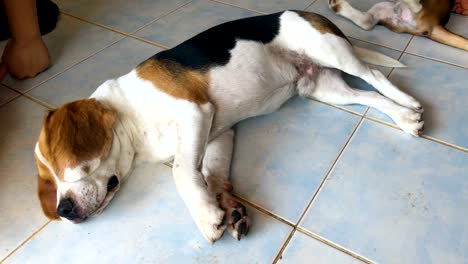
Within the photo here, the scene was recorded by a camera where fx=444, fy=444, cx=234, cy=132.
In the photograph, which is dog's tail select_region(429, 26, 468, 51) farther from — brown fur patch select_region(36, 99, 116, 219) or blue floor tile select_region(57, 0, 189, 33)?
brown fur patch select_region(36, 99, 116, 219)

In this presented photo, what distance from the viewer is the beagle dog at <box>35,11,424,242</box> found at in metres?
1.21

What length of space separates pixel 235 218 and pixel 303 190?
24cm

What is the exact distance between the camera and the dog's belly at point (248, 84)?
1.48m

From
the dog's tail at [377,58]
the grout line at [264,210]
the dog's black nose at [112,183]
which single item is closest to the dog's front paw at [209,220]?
the grout line at [264,210]

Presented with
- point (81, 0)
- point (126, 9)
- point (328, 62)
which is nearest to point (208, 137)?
point (328, 62)

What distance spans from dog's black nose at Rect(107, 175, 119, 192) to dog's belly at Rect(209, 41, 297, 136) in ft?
1.14

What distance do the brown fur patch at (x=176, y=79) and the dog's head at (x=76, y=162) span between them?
198mm

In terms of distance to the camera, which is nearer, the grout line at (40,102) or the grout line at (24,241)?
the grout line at (24,241)

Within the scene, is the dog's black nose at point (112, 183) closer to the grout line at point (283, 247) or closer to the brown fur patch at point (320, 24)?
the grout line at point (283, 247)

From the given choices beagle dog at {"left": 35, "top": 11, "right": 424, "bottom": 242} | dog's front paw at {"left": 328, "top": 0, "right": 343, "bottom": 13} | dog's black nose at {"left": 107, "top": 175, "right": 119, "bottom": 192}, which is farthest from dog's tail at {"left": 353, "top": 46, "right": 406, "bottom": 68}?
dog's black nose at {"left": 107, "top": 175, "right": 119, "bottom": 192}

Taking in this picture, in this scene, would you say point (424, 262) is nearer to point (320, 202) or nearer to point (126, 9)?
point (320, 202)

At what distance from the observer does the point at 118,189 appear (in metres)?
1.37

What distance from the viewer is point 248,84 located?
1511mm

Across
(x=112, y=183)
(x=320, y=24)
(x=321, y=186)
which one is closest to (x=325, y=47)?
(x=320, y=24)
